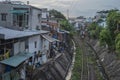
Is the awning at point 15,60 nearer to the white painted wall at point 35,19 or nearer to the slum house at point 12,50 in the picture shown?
the slum house at point 12,50

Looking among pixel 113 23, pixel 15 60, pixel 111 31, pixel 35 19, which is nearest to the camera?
pixel 15 60

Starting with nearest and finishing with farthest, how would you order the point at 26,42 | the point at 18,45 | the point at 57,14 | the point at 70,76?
the point at 18,45
the point at 26,42
the point at 70,76
the point at 57,14

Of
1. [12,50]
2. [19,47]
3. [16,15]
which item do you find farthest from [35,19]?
[12,50]

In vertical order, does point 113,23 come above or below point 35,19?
below

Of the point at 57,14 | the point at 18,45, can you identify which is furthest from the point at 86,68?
the point at 57,14

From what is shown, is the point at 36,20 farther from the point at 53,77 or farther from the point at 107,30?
the point at 107,30

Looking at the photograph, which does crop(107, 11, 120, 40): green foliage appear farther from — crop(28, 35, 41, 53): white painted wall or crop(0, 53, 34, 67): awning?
crop(0, 53, 34, 67): awning

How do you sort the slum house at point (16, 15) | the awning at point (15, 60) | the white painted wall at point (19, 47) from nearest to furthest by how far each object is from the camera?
the awning at point (15, 60) → the white painted wall at point (19, 47) → the slum house at point (16, 15)

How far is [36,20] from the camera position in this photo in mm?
41406

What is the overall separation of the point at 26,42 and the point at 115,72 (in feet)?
39.5

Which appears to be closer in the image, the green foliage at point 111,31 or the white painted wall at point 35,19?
the white painted wall at point 35,19

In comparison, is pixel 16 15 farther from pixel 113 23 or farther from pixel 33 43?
pixel 113 23

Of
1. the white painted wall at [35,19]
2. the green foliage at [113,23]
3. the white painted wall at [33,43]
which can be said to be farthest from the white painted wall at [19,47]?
the green foliage at [113,23]

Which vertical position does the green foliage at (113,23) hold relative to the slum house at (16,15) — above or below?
below
